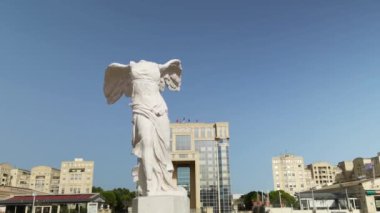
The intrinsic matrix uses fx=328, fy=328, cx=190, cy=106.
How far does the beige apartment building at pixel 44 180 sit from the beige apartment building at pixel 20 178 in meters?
1.72

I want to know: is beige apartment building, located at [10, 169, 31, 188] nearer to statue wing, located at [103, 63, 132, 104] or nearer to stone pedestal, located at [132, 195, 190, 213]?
statue wing, located at [103, 63, 132, 104]

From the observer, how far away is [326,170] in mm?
119812

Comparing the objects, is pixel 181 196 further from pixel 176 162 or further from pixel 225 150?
pixel 225 150

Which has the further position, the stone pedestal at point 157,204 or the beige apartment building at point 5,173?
the beige apartment building at point 5,173

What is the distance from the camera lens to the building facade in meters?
58.2

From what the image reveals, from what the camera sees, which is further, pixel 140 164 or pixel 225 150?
pixel 225 150

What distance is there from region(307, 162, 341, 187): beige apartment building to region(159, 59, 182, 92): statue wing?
119804 millimetres

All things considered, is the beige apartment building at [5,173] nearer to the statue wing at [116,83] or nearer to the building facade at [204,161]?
the building facade at [204,161]

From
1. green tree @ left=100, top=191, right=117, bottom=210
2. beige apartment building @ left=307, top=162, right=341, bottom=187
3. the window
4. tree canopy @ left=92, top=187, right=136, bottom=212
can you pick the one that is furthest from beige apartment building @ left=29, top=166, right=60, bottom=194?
beige apartment building @ left=307, top=162, right=341, bottom=187

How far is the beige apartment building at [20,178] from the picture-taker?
323 ft

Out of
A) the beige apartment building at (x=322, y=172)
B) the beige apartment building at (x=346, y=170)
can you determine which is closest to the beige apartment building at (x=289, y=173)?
the beige apartment building at (x=322, y=172)

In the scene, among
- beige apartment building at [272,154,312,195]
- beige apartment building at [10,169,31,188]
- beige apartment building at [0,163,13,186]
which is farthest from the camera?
beige apartment building at [272,154,312,195]

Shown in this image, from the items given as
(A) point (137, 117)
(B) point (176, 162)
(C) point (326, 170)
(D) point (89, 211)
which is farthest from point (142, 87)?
(C) point (326, 170)

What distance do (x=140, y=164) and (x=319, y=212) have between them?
3781 cm
